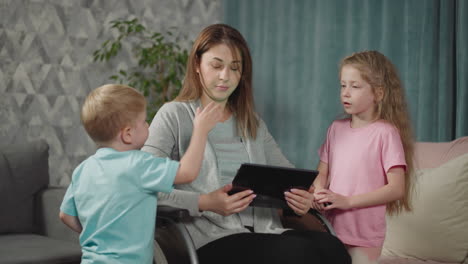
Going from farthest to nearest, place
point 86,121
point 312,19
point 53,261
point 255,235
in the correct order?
point 312,19 → point 53,261 → point 255,235 → point 86,121

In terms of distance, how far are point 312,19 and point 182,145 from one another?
1.83 m

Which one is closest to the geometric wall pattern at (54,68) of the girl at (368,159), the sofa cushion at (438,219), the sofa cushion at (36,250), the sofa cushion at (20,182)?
the sofa cushion at (20,182)

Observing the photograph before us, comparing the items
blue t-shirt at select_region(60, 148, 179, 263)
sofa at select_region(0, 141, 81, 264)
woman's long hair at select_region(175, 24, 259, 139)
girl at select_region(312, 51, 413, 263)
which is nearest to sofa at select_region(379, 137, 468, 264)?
girl at select_region(312, 51, 413, 263)

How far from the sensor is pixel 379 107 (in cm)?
178

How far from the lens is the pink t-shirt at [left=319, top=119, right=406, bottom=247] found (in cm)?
169

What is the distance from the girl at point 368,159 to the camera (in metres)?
1.66

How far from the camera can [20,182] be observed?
239 cm

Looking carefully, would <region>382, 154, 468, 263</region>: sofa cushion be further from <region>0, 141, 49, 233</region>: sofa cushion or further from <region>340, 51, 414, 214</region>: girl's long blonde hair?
<region>0, 141, 49, 233</region>: sofa cushion

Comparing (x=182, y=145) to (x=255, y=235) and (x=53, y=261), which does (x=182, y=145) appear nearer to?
(x=255, y=235)

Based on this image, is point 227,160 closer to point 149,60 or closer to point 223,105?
point 223,105

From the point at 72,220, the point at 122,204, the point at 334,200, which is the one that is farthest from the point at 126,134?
the point at 334,200

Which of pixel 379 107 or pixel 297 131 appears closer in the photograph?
pixel 379 107

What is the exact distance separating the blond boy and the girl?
57 cm

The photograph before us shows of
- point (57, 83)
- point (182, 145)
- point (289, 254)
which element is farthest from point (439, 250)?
point (57, 83)
